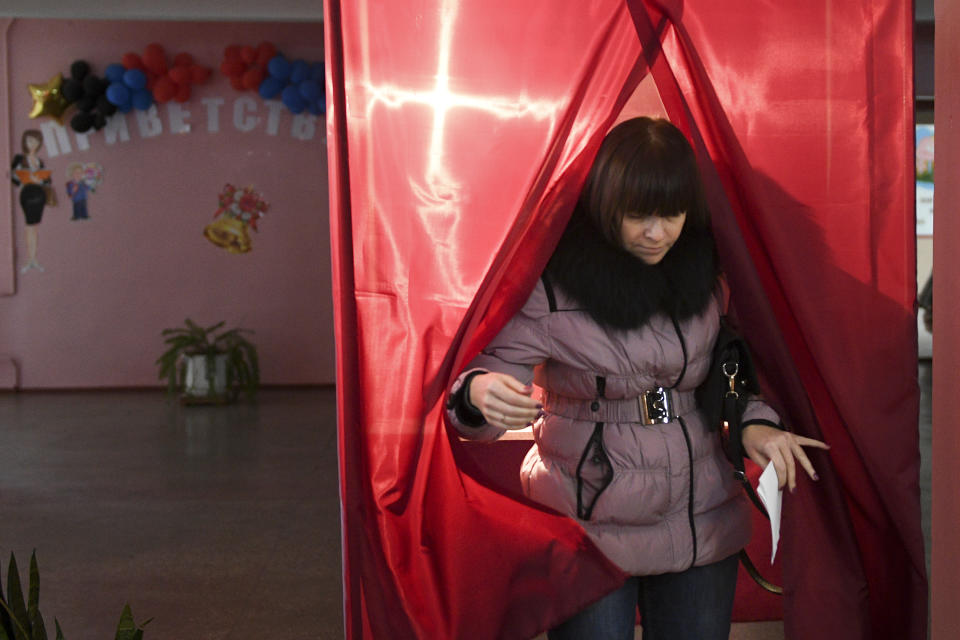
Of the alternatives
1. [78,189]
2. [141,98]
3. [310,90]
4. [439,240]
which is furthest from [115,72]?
[439,240]

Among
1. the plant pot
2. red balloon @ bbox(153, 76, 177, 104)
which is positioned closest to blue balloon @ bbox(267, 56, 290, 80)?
red balloon @ bbox(153, 76, 177, 104)

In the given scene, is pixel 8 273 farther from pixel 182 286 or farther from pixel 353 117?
pixel 353 117

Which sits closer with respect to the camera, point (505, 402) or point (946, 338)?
point (505, 402)

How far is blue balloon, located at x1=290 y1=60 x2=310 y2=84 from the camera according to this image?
7.21 metres

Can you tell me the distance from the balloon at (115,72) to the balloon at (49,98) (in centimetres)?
36

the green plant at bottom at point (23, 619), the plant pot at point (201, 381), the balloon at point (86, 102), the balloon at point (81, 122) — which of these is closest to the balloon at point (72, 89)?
the balloon at point (86, 102)

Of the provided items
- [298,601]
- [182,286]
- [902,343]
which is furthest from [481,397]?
[182,286]

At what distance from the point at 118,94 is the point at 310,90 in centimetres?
137

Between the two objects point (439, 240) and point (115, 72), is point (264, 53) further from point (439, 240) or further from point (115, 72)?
point (439, 240)

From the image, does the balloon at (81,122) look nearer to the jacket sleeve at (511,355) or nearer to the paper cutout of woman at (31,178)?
the paper cutout of woman at (31,178)

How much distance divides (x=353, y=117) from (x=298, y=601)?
1.99 m

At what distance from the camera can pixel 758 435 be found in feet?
5.01

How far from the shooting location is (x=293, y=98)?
23.7 ft

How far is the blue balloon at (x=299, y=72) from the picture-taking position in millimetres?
7211
